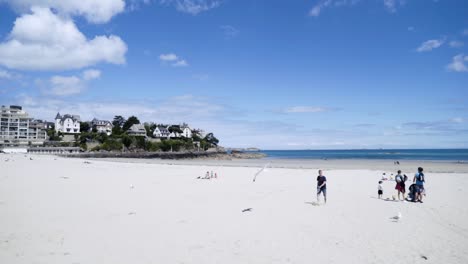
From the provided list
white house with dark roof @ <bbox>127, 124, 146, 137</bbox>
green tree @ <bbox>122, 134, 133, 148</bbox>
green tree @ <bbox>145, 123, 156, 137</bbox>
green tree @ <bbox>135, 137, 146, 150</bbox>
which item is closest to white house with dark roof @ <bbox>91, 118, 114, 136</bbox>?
white house with dark roof @ <bbox>127, 124, 146, 137</bbox>

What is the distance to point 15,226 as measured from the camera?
882 cm

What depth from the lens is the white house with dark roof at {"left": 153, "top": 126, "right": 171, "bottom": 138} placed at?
147m

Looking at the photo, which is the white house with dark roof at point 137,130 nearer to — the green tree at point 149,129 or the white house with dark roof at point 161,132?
the white house with dark roof at point 161,132

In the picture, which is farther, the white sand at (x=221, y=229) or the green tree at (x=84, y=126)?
the green tree at (x=84, y=126)

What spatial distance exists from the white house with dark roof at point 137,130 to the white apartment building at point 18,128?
3188 cm

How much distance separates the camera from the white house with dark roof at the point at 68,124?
129875 millimetres

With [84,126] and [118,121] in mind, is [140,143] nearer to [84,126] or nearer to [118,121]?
[84,126]

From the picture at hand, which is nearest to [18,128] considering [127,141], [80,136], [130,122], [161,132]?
[80,136]

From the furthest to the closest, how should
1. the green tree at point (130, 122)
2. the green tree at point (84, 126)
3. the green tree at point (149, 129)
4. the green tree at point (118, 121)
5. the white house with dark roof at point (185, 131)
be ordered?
1. the white house with dark roof at point (185, 131)
2. the green tree at point (118, 121)
3. the green tree at point (149, 129)
4. the green tree at point (130, 122)
5. the green tree at point (84, 126)

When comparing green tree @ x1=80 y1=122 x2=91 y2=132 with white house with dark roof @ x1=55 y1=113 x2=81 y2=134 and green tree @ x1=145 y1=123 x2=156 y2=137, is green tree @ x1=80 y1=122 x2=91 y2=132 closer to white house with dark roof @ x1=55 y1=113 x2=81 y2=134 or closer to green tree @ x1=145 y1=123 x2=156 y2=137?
white house with dark roof @ x1=55 y1=113 x2=81 y2=134

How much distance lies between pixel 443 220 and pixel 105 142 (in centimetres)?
10714

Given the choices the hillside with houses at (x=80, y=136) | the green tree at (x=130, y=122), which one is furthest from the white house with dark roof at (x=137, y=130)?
the green tree at (x=130, y=122)

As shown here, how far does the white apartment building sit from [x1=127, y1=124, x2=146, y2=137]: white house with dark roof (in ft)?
105

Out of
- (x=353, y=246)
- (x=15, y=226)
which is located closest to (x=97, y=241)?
(x=15, y=226)
